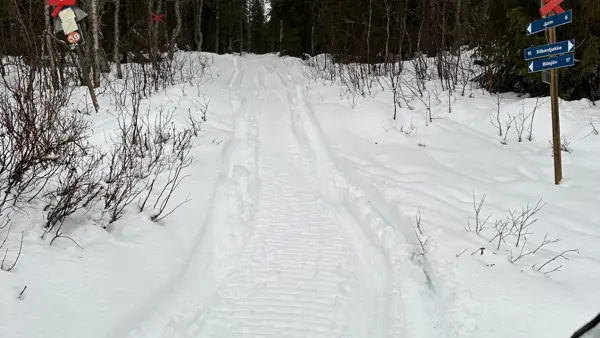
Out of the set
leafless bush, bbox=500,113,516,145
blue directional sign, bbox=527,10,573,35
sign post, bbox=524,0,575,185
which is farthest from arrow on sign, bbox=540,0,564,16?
leafless bush, bbox=500,113,516,145

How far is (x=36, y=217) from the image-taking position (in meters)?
3.35

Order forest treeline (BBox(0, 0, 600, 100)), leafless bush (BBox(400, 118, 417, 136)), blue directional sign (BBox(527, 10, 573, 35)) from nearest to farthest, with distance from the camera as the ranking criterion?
1. blue directional sign (BBox(527, 10, 573, 35))
2. forest treeline (BBox(0, 0, 600, 100))
3. leafless bush (BBox(400, 118, 417, 136))

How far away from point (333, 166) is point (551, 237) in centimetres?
320

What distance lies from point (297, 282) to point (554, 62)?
3.63 meters

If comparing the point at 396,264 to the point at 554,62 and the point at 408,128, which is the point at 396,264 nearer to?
the point at 554,62

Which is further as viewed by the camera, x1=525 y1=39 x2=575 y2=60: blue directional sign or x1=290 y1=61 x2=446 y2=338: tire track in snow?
x1=525 y1=39 x2=575 y2=60: blue directional sign

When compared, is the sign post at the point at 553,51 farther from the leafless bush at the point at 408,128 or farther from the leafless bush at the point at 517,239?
the leafless bush at the point at 408,128

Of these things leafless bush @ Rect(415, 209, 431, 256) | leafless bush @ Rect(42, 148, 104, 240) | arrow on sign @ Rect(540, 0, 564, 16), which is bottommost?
leafless bush @ Rect(415, 209, 431, 256)

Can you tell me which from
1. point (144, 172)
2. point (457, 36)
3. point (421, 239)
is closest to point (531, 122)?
point (421, 239)

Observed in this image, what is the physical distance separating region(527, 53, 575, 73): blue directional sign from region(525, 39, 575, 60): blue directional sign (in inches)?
2.2

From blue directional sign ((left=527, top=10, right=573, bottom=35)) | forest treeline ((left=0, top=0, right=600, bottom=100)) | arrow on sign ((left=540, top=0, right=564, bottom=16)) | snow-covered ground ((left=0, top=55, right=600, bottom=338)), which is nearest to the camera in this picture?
snow-covered ground ((left=0, top=55, right=600, bottom=338))

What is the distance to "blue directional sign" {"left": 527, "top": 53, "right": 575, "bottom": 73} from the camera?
425cm

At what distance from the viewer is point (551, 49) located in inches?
175

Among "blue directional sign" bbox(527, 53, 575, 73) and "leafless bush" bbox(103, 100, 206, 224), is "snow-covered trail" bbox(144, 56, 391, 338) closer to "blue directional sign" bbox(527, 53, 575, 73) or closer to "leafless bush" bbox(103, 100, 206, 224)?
"leafless bush" bbox(103, 100, 206, 224)
